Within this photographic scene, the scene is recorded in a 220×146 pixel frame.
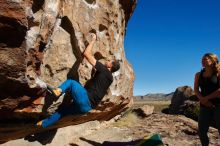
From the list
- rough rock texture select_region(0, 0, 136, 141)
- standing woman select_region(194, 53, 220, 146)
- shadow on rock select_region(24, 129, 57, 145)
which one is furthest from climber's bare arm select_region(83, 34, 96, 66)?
shadow on rock select_region(24, 129, 57, 145)

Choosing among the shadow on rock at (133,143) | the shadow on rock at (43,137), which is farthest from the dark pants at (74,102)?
the shadow on rock at (133,143)

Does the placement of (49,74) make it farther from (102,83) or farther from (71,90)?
(102,83)

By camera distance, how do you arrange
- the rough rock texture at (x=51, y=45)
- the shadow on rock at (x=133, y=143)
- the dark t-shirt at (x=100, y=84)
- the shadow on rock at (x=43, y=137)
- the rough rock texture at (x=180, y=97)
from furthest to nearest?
the rough rock texture at (x=180, y=97), the shadow on rock at (x=133, y=143), the shadow on rock at (x=43, y=137), the dark t-shirt at (x=100, y=84), the rough rock texture at (x=51, y=45)

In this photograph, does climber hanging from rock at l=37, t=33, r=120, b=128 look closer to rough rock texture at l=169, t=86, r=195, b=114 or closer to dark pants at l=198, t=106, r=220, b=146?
dark pants at l=198, t=106, r=220, b=146

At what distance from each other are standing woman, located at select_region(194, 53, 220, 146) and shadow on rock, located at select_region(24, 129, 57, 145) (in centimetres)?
432

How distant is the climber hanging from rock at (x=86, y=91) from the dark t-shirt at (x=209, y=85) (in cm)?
213

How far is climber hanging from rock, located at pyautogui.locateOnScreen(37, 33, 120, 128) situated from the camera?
740cm

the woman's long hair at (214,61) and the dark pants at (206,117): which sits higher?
the woman's long hair at (214,61)

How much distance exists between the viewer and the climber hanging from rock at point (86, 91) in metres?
7.40

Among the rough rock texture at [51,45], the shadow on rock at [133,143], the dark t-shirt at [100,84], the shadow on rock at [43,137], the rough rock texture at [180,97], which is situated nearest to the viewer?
the rough rock texture at [51,45]

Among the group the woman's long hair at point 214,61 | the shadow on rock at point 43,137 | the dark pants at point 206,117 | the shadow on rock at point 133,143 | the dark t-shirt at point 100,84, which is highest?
the woman's long hair at point 214,61

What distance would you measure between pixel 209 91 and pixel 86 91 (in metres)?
2.87

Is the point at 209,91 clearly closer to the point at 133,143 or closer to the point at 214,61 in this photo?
the point at 214,61

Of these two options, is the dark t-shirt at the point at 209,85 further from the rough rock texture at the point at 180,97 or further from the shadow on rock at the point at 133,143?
the rough rock texture at the point at 180,97
